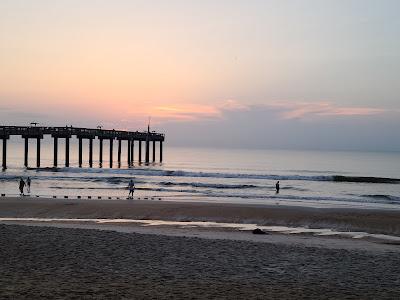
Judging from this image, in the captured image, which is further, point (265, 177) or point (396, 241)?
point (265, 177)

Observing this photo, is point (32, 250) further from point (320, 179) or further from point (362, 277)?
point (320, 179)

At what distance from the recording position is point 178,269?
886cm

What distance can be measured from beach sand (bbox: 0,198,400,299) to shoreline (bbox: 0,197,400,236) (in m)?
3.69

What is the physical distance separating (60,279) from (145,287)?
1.44 m

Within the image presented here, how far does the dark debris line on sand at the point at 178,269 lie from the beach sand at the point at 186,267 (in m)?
0.01

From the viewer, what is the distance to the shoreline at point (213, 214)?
1859cm

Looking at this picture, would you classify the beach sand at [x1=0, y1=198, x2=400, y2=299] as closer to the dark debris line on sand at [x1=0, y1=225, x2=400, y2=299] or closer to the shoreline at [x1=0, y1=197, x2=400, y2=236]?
the dark debris line on sand at [x1=0, y1=225, x2=400, y2=299]

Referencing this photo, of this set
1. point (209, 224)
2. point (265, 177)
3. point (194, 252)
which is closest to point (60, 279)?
point (194, 252)

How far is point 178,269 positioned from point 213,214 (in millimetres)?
11441

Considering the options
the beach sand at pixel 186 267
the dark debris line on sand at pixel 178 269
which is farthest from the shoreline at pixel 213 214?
the dark debris line on sand at pixel 178 269

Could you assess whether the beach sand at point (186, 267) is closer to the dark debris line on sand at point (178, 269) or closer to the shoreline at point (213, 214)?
the dark debris line on sand at point (178, 269)

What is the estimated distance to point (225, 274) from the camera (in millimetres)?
8570

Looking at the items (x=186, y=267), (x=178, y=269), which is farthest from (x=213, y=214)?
(x=178, y=269)

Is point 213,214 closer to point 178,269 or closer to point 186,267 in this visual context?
point 186,267
